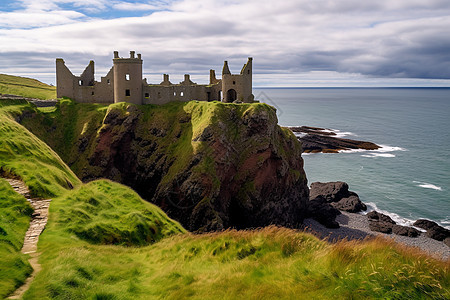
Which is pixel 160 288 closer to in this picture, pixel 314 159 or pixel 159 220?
pixel 159 220

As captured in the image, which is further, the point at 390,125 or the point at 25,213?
the point at 390,125

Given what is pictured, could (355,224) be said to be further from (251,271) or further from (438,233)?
(251,271)

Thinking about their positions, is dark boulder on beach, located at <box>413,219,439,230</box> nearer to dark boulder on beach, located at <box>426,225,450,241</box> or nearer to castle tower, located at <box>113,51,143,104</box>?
dark boulder on beach, located at <box>426,225,450,241</box>

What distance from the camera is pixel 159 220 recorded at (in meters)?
23.5

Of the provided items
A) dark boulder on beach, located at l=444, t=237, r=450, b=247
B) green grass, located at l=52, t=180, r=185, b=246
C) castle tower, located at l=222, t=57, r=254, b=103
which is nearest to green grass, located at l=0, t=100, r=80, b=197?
green grass, located at l=52, t=180, r=185, b=246

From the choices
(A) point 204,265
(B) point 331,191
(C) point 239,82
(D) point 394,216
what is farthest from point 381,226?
(A) point 204,265

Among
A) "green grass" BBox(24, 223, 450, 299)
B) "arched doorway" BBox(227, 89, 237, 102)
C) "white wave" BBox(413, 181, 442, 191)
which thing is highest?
"arched doorway" BBox(227, 89, 237, 102)

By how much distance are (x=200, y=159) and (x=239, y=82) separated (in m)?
21.5

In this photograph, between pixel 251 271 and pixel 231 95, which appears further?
pixel 231 95

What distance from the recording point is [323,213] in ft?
210

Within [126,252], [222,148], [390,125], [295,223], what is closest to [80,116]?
[222,148]

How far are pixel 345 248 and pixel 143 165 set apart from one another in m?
53.8

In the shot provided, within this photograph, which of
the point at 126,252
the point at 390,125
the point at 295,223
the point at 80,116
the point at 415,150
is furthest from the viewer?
the point at 390,125

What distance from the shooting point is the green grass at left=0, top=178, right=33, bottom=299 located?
11094 mm
